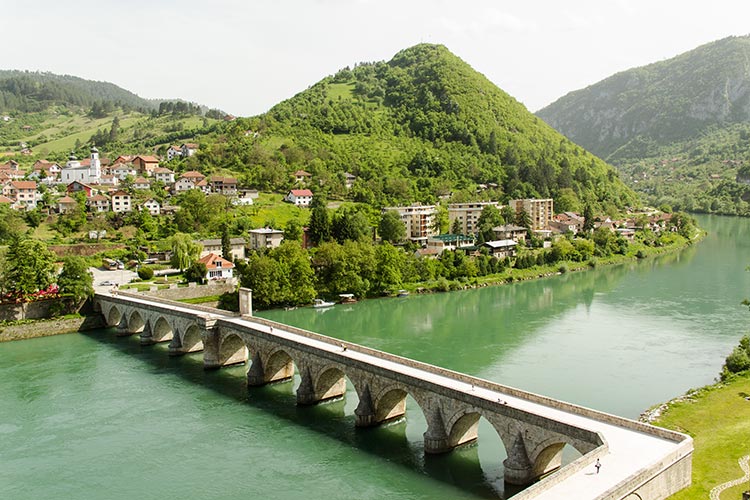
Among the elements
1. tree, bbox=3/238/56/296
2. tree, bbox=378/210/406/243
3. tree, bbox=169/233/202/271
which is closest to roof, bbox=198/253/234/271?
tree, bbox=169/233/202/271

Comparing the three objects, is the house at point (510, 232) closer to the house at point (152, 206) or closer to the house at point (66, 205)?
the house at point (152, 206)

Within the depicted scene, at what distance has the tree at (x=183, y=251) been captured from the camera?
2098 inches

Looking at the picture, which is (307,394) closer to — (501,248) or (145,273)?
(145,273)

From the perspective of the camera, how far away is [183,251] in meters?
53.2

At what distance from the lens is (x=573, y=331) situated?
40969mm

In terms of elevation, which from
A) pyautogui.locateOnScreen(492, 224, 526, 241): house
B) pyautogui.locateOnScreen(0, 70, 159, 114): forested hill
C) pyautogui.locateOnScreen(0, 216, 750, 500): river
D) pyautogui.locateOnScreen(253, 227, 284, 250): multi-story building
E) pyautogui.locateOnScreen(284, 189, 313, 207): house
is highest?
pyautogui.locateOnScreen(0, 70, 159, 114): forested hill

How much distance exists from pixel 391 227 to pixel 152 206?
944 inches

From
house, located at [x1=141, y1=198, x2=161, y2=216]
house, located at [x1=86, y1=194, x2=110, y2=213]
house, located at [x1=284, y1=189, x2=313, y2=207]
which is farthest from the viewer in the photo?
house, located at [x1=284, y1=189, x2=313, y2=207]

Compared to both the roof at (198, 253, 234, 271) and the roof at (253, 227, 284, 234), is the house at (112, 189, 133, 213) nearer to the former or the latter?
the roof at (253, 227, 284, 234)

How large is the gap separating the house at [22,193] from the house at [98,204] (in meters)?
6.02

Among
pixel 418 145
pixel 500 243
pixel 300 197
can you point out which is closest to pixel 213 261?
pixel 300 197

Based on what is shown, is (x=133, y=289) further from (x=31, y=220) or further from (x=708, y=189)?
(x=708, y=189)

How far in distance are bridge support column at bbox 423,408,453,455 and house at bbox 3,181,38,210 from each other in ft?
190

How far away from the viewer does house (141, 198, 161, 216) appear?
67.1 metres
